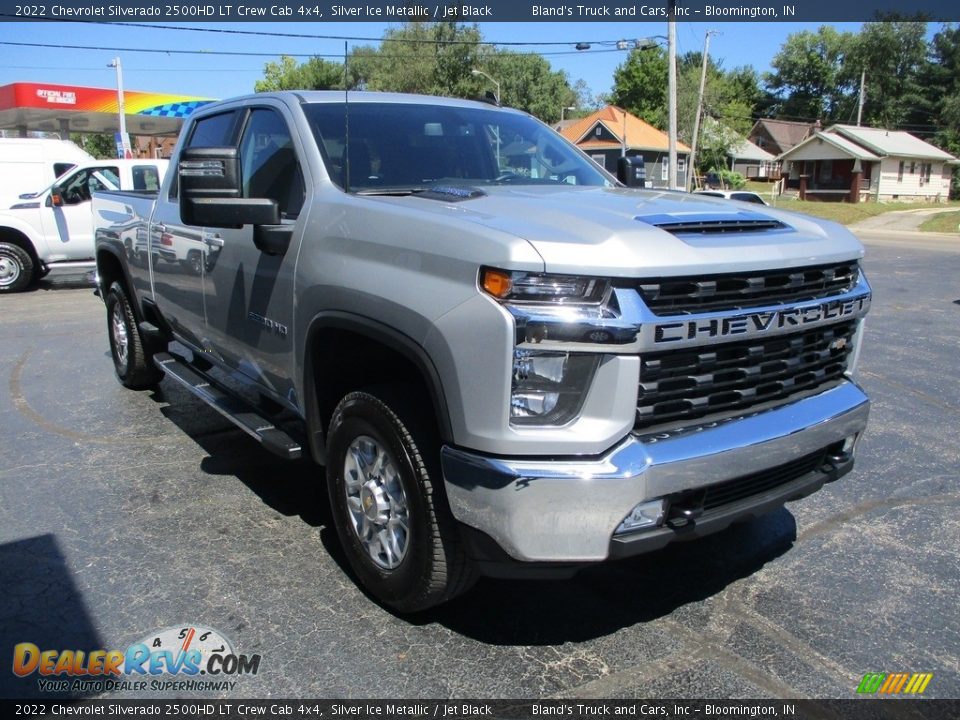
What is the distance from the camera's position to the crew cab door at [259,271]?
357 centimetres

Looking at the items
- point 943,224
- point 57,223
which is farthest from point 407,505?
point 943,224

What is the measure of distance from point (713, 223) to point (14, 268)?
43.2 feet

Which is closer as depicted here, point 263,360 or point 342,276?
point 342,276

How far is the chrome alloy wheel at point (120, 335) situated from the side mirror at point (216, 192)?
350 cm

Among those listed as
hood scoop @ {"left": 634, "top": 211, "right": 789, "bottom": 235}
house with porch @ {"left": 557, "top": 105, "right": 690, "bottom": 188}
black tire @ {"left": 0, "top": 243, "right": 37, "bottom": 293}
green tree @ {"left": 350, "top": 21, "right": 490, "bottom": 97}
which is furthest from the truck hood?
house with porch @ {"left": 557, "top": 105, "right": 690, "bottom": 188}

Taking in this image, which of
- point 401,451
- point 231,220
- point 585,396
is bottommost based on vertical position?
point 401,451

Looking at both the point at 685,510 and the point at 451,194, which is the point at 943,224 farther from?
the point at 685,510

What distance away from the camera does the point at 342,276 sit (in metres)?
3.06

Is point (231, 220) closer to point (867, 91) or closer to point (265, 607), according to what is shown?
point (265, 607)

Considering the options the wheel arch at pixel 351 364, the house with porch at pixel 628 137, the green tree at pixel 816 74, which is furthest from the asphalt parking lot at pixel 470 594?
the green tree at pixel 816 74

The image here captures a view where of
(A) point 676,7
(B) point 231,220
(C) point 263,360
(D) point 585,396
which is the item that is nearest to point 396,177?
(B) point 231,220

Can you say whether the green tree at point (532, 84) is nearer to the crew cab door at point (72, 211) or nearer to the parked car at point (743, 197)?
the crew cab door at point (72, 211)

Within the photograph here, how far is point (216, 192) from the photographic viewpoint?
10.7 feet

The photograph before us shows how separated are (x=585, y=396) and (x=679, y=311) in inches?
16.8
